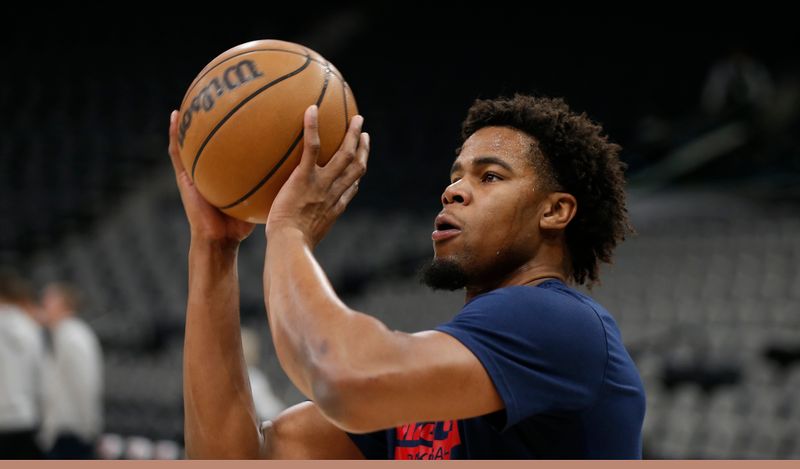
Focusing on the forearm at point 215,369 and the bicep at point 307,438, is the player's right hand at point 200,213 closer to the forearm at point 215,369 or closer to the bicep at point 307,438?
the forearm at point 215,369

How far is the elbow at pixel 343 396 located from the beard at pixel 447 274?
1.63 ft

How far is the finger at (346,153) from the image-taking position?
2340mm

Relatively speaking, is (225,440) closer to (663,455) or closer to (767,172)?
(663,455)

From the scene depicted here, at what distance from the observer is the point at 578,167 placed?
253 cm

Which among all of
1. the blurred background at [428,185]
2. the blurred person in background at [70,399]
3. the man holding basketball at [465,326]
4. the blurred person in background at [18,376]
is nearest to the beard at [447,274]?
the man holding basketball at [465,326]

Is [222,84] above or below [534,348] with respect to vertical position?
above

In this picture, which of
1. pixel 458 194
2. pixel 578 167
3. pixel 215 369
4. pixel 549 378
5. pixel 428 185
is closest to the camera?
pixel 549 378

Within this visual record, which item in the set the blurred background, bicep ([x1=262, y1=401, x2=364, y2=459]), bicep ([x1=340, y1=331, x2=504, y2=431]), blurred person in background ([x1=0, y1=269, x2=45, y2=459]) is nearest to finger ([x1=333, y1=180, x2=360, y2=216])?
bicep ([x1=340, y1=331, x2=504, y2=431])

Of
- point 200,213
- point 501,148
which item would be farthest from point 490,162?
point 200,213

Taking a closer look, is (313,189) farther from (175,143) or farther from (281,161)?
(175,143)

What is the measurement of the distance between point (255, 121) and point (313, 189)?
26cm

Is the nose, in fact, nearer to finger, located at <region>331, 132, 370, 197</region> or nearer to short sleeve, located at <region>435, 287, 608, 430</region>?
finger, located at <region>331, 132, 370, 197</region>

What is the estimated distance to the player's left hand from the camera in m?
2.27

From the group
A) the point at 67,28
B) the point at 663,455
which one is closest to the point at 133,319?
the point at 663,455
